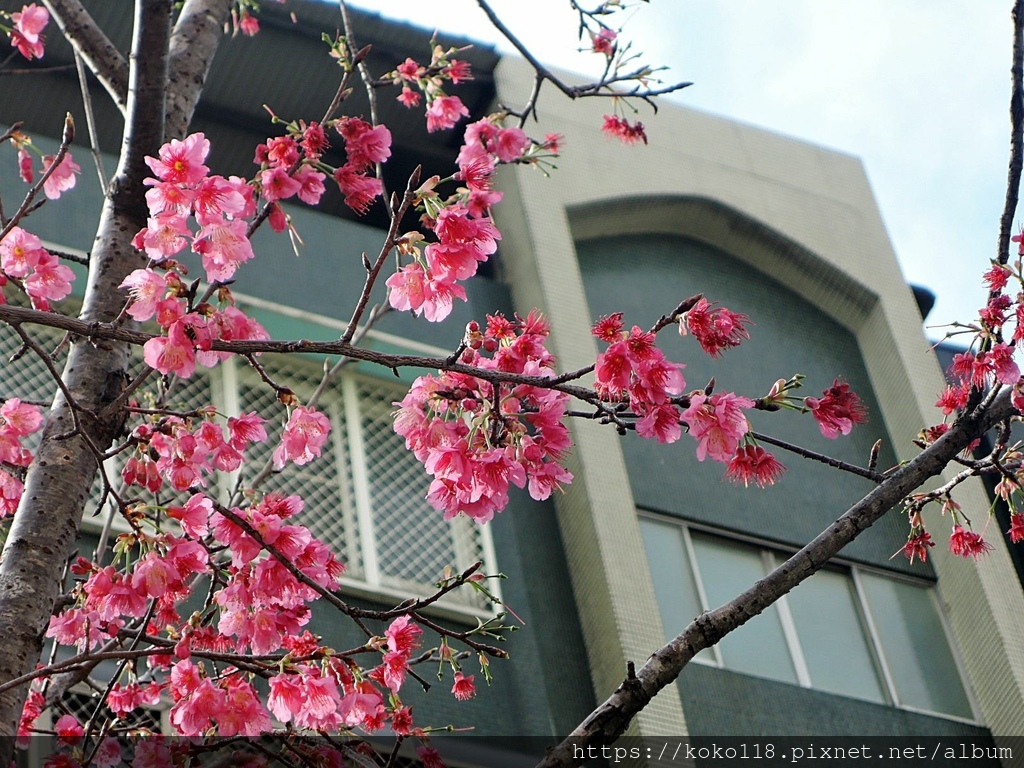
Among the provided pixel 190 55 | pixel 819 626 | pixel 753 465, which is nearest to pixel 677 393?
pixel 753 465

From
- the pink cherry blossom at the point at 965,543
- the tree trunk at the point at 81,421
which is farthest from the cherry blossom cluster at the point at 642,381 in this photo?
the pink cherry blossom at the point at 965,543

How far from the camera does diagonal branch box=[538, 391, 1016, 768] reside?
3361mm

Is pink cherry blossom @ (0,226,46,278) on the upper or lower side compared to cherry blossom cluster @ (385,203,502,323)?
upper

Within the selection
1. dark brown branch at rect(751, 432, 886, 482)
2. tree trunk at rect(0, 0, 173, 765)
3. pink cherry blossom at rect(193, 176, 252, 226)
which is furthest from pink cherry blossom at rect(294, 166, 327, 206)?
dark brown branch at rect(751, 432, 886, 482)

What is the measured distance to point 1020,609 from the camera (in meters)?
11.5

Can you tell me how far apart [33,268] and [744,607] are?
2.89 m

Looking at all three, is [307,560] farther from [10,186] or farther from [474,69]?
[474,69]

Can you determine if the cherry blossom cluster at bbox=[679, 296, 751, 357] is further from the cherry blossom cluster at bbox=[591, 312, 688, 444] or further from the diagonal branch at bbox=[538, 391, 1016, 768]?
the diagonal branch at bbox=[538, 391, 1016, 768]

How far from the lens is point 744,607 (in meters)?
3.55

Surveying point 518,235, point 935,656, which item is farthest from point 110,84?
point 935,656

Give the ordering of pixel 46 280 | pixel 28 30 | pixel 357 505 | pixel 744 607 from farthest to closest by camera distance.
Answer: pixel 357 505
pixel 28 30
pixel 46 280
pixel 744 607

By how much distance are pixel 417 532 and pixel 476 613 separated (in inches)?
31.9

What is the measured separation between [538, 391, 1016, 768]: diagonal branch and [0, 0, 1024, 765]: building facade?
4453mm

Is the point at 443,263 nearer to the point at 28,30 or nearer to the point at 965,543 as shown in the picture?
the point at 965,543
